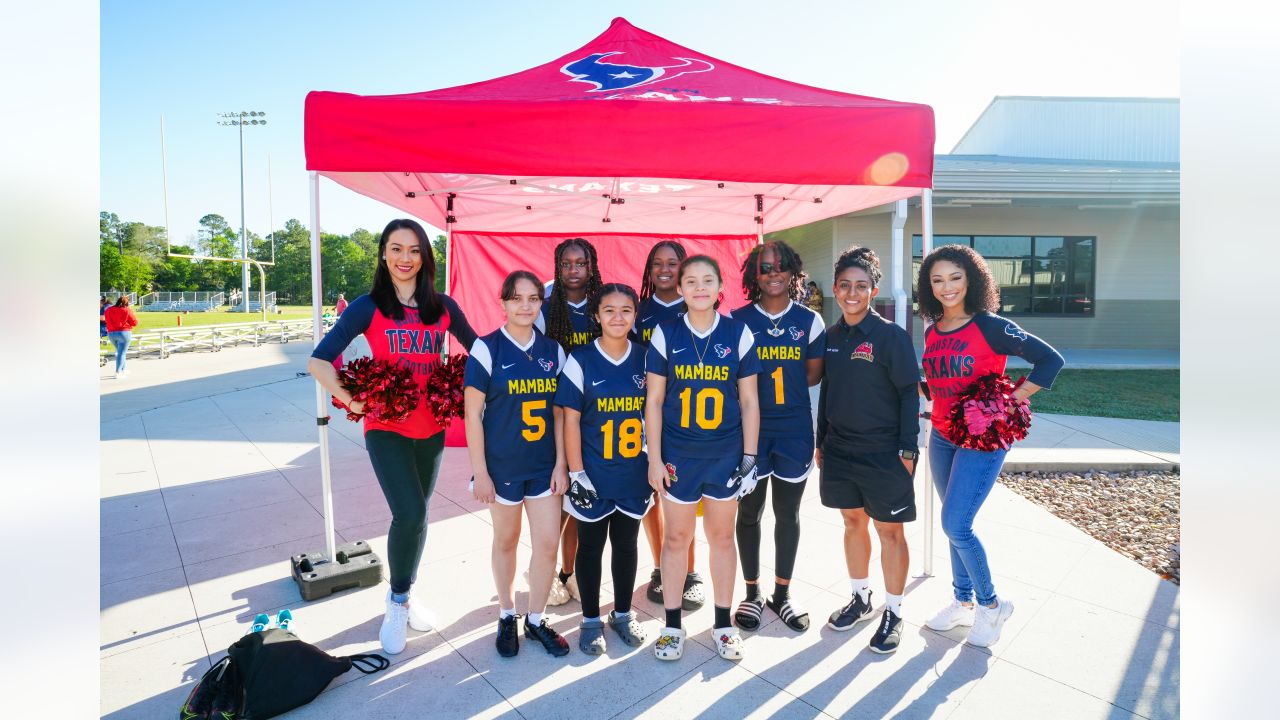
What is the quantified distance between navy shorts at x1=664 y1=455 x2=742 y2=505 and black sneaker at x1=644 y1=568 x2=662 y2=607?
0.86 meters

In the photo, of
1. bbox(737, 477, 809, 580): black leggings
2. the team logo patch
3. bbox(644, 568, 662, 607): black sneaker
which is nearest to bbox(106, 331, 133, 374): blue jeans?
the team logo patch

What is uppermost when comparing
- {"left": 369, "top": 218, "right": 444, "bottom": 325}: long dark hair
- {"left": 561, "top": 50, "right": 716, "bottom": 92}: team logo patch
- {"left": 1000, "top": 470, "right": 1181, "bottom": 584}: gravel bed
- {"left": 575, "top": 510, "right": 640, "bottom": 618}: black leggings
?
{"left": 561, "top": 50, "right": 716, "bottom": 92}: team logo patch

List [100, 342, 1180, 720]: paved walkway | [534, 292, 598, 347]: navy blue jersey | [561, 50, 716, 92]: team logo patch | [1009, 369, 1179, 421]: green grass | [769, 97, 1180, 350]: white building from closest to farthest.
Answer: [100, 342, 1180, 720]: paved walkway < [534, 292, 598, 347]: navy blue jersey < [561, 50, 716, 92]: team logo patch < [1009, 369, 1179, 421]: green grass < [769, 97, 1180, 350]: white building

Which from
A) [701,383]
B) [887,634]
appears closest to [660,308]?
[701,383]

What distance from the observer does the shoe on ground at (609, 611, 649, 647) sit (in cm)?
307

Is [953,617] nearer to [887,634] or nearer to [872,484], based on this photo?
[887,634]

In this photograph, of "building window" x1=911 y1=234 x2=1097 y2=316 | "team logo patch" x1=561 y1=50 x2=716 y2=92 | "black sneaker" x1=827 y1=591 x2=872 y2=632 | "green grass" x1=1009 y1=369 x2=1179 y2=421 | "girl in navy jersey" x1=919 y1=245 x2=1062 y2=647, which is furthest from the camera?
"building window" x1=911 y1=234 x2=1097 y2=316

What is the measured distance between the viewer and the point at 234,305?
74.0 meters

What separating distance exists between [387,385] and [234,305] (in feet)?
278

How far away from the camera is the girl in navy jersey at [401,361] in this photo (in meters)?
3.04

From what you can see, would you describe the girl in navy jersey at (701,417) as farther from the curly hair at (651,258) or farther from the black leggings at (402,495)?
the black leggings at (402,495)

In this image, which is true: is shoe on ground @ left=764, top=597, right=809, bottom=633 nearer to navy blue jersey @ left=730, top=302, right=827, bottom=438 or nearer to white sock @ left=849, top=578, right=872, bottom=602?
white sock @ left=849, top=578, right=872, bottom=602
